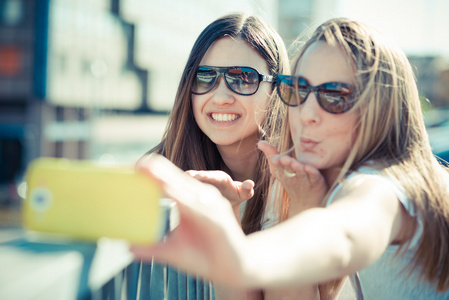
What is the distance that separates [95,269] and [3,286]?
33 cm

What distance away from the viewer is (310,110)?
6.11ft

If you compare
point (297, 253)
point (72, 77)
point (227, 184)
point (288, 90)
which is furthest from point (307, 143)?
point (72, 77)

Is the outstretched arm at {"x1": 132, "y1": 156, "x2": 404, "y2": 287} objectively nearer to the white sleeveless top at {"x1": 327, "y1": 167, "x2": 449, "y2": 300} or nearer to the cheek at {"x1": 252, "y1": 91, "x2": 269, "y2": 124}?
the white sleeveless top at {"x1": 327, "y1": 167, "x2": 449, "y2": 300}

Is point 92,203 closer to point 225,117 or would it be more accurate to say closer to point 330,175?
point 330,175

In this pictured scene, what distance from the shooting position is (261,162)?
312cm

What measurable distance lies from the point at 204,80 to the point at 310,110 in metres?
1.44

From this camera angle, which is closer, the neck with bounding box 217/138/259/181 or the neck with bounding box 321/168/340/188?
the neck with bounding box 321/168/340/188

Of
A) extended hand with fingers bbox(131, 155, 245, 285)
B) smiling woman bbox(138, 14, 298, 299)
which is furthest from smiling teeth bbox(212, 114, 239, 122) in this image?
extended hand with fingers bbox(131, 155, 245, 285)

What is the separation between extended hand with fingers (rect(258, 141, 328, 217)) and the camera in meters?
1.84

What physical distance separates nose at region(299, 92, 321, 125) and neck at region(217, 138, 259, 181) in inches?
53.5

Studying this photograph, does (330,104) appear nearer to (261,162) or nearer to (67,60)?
(261,162)

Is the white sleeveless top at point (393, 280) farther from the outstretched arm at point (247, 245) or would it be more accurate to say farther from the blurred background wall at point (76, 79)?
the blurred background wall at point (76, 79)

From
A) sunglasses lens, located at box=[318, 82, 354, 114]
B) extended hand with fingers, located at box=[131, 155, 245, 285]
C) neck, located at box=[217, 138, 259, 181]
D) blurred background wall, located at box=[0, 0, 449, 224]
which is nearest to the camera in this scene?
extended hand with fingers, located at box=[131, 155, 245, 285]

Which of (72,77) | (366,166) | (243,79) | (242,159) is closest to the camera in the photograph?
(366,166)
